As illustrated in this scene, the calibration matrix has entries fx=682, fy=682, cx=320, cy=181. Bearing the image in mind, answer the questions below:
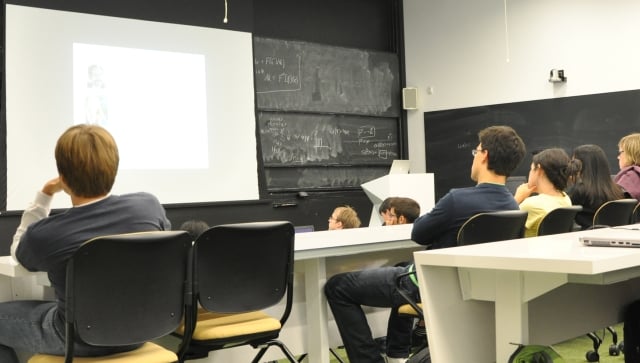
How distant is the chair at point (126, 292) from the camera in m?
1.89

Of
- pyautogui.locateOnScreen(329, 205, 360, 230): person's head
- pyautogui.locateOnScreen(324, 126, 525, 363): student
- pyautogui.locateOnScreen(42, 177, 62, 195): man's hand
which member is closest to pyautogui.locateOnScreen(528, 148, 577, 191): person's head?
pyautogui.locateOnScreen(324, 126, 525, 363): student

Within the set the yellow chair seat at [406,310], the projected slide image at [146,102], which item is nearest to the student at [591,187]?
the yellow chair seat at [406,310]

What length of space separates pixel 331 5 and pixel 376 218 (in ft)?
9.72

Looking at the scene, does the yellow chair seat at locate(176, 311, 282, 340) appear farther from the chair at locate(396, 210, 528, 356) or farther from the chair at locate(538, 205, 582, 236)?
the chair at locate(538, 205, 582, 236)

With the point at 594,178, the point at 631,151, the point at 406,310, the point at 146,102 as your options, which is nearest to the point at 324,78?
the point at 146,102

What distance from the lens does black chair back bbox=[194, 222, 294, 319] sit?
219 cm

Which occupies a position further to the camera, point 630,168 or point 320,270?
point 630,168

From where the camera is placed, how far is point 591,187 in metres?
3.98

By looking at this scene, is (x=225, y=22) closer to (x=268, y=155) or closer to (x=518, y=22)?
(x=268, y=155)

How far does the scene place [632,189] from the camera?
4340 mm

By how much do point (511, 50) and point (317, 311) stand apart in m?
5.15

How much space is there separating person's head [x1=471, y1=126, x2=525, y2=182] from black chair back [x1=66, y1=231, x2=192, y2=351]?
1.35 meters

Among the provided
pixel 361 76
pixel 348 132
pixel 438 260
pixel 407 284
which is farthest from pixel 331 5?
pixel 438 260

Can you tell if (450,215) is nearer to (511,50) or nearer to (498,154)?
(498,154)
